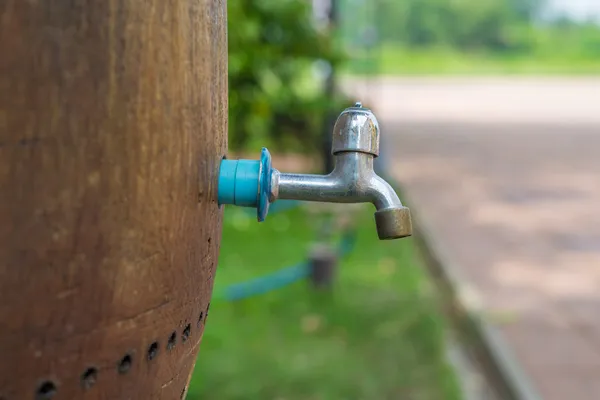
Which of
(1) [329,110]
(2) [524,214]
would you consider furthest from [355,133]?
(2) [524,214]

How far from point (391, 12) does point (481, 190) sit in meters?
21.0

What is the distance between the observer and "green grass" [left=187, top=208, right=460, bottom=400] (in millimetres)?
3443

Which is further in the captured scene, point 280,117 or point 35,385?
point 280,117

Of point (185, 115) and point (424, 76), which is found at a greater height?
point (185, 115)

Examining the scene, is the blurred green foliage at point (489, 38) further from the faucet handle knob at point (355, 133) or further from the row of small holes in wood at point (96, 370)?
the row of small holes in wood at point (96, 370)

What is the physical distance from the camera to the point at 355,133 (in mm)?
993

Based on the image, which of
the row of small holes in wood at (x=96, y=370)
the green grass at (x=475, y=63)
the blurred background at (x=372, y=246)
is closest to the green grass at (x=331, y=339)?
the blurred background at (x=372, y=246)

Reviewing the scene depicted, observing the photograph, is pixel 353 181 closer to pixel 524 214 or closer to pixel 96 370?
pixel 96 370

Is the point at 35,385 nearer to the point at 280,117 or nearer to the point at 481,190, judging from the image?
the point at 280,117

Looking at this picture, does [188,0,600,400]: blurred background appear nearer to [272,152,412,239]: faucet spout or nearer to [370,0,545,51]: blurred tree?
[272,152,412,239]: faucet spout

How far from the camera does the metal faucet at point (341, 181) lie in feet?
3.23

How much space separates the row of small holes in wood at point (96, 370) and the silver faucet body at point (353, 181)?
20cm

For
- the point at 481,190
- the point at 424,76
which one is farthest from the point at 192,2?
the point at 424,76

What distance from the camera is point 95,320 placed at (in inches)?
33.1
